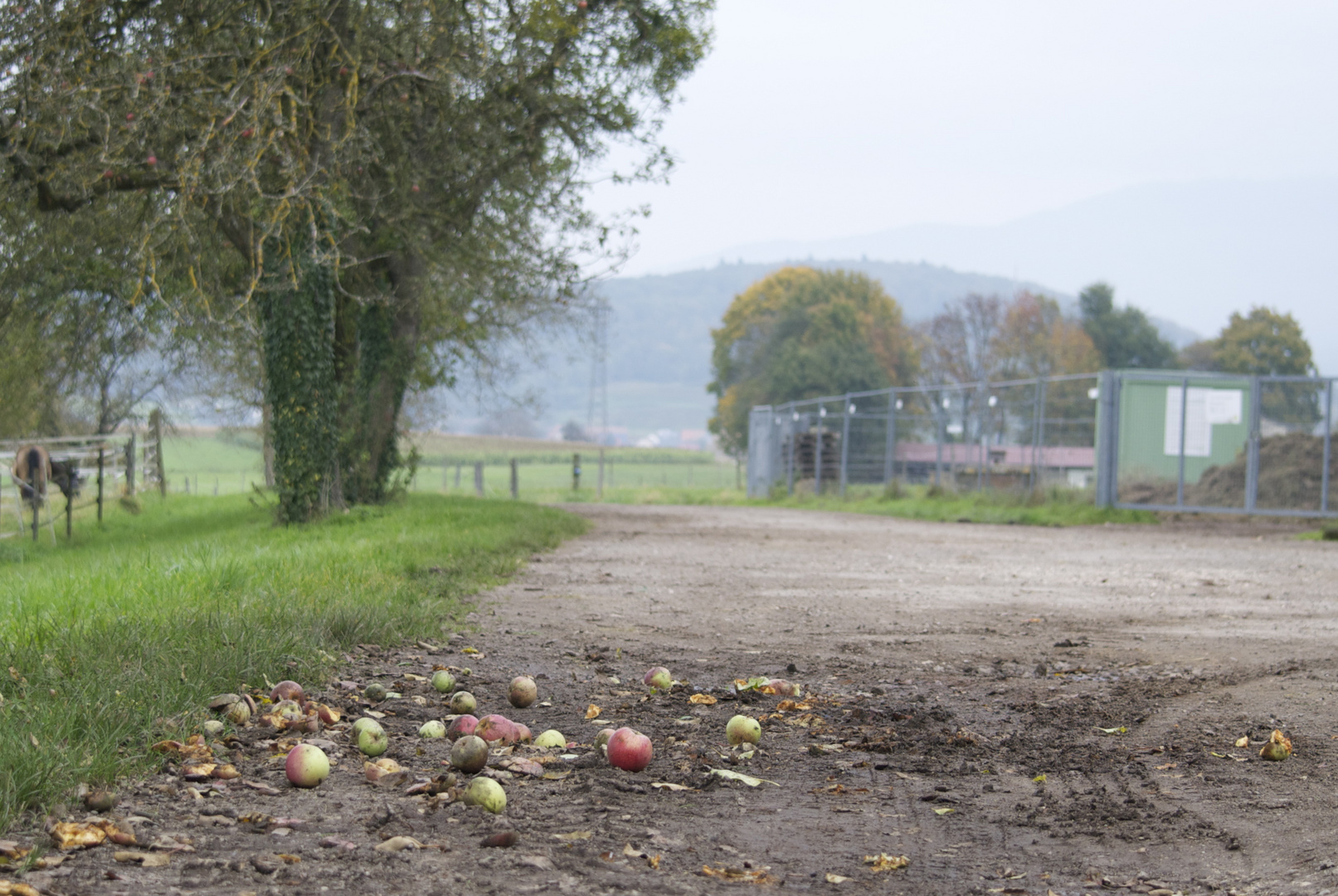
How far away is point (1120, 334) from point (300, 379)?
6901cm

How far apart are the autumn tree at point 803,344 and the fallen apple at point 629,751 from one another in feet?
188

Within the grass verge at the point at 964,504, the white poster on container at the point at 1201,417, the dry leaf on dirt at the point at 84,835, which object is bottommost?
the grass verge at the point at 964,504

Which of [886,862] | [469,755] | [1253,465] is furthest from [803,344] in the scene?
[886,862]

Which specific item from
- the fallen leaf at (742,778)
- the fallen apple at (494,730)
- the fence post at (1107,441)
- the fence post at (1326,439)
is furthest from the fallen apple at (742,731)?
A: the fence post at (1107,441)

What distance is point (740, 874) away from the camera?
265 centimetres

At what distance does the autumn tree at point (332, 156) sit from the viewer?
10.8 meters

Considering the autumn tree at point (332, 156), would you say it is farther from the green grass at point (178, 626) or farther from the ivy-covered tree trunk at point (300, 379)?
the green grass at point (178, 626)

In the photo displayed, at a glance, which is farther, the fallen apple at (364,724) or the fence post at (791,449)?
the fence post at (791,449)

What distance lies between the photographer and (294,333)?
1309 centimetres

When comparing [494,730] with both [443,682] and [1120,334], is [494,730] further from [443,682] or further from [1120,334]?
[1120,334]

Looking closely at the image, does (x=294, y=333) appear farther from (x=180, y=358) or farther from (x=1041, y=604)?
(x=1041, y=604)

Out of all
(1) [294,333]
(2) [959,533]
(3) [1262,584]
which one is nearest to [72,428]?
(1) [294,333]

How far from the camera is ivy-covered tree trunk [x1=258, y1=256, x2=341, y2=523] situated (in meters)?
13.1

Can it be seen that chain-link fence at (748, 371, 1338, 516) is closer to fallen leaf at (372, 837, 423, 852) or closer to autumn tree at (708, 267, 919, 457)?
fallen leaf at (372, 837, 423, 852)
